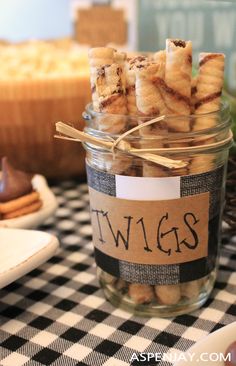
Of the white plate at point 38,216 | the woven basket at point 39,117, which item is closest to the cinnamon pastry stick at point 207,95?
the white plate at point 38,216

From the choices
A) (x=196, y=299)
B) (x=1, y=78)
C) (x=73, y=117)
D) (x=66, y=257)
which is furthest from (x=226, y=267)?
(x=1, y=78)

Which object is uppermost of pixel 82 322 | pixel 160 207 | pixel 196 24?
pixel 196 24

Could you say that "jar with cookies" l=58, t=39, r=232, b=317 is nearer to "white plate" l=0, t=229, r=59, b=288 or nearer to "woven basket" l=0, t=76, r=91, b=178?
"white plate" l=0, t=229, r=59, b=288

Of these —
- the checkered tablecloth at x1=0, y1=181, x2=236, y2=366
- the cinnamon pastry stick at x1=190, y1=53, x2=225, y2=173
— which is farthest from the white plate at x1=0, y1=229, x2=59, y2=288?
the cinnamon pastry stick at x1=190, y1=53, x2=225, y2=173

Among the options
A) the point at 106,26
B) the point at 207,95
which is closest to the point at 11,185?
the point at 207,95

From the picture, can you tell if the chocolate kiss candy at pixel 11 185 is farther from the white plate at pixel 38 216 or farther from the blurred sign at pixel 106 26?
the blurred sign at pixel 106 26

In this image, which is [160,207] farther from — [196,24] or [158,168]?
[196,24]
